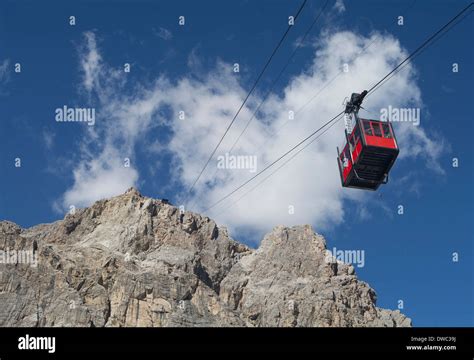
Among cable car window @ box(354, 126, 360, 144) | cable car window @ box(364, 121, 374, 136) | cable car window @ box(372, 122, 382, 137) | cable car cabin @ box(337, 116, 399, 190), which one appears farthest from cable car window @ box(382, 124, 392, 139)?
cable car window @ box(354, 126, 360, 144)

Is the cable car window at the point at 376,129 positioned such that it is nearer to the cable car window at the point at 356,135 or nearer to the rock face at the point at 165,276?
the cable car window at the point at 356,135

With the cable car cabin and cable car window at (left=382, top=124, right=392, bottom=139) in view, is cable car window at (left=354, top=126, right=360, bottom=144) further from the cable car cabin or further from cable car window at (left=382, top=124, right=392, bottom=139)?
cable car window at (left=382, top=124, right=392, bottom=139)

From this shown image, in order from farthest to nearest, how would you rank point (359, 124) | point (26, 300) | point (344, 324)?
1. point (344, 324)
2. point (26, 300)
3. point (359, 124)

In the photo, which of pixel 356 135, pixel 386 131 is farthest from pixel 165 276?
pixel 386 131

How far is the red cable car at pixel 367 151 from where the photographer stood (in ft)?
111

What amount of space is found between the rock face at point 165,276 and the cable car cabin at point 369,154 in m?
87.1

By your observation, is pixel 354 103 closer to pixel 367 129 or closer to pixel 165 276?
pixel 367 129

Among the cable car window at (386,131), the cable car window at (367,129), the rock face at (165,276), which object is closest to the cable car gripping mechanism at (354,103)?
the cable car window at (367,129)

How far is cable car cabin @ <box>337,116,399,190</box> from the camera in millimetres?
33906

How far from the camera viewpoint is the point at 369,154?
3422 cm
